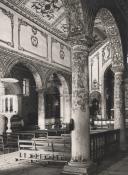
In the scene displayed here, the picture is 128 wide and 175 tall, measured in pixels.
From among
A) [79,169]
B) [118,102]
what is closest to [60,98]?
[118,102]

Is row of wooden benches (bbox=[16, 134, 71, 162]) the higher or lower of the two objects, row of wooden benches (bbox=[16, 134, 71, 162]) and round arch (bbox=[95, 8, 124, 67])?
the lower

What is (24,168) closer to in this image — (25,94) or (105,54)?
(25,94)

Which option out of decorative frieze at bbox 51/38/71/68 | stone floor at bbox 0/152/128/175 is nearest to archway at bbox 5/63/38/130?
decorative frieze at bbox 51/38/71/68

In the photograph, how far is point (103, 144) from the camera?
35.1 ft

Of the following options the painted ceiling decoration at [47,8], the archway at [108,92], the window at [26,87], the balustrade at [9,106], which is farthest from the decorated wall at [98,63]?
the balustrade at [9,106]

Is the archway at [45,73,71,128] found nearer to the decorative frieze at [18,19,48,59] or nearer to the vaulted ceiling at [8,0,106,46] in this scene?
the decorative frieze at [18,19,48,59]

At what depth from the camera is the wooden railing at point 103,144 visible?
964 centimetres

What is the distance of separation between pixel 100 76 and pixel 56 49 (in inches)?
236

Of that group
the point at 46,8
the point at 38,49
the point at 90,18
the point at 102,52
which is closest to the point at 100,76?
the point at 102,52

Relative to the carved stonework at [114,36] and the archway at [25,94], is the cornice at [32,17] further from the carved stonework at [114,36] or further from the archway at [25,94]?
the carved stonework at [114,36]

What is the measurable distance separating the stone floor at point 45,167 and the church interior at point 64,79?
114mm

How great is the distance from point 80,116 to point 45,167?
207 cm

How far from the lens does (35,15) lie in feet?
54.0

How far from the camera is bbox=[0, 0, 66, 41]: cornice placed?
14.5 meters
